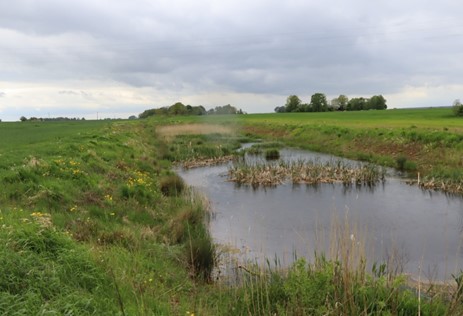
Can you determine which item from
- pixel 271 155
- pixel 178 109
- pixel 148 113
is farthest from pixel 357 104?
pixel 271 155

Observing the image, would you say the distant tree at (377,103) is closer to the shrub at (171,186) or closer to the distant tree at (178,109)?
the distant tree at (178,109)

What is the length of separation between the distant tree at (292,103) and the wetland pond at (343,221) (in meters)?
101

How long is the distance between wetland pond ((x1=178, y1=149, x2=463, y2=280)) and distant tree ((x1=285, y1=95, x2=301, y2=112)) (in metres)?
101

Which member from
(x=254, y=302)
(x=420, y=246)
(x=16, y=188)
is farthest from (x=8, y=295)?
(x=420, y=246)

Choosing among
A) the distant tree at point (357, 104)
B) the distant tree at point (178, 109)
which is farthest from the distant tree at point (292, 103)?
the distant tree at point (178, 109)

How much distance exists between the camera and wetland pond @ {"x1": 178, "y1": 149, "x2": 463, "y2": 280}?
28.4ft

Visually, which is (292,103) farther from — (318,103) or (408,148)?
(408,148)

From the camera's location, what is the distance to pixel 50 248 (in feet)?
17.9

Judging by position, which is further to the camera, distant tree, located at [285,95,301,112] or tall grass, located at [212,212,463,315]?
distant tree, located at [285,95,301,112]

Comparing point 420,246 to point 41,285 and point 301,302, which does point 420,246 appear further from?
point 41,285

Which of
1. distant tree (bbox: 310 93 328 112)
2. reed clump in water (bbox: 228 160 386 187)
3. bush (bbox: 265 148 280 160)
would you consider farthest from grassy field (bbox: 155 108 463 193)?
distant tree (bbox: 310 93 328 112)

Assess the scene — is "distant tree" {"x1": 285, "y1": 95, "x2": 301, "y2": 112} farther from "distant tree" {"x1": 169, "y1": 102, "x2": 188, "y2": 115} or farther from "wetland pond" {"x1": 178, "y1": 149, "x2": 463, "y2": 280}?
"wetland pond" {"x1": 178, "y1": 149, "x2": 463, "y2": 280}

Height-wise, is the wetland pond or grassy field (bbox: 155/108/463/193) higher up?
grassy field (bbox: 155/108/463/193)

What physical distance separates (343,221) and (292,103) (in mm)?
109303
